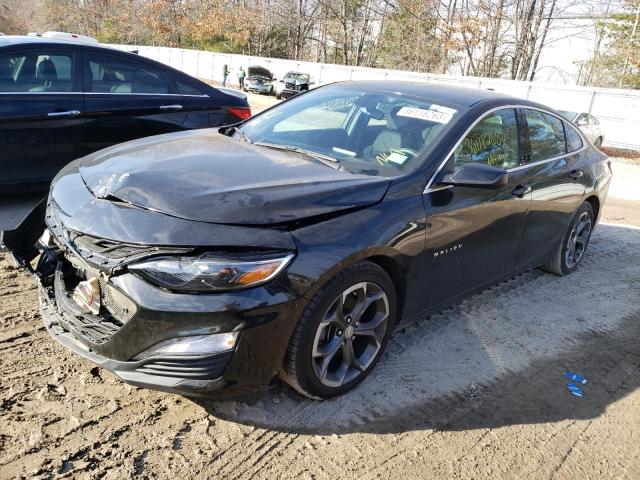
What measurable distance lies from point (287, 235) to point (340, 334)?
684 millimetres

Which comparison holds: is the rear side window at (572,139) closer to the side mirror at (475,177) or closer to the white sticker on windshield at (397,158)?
the side mirror at (475,177)

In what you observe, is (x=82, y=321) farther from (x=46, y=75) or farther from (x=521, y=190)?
(x=46, y=75)

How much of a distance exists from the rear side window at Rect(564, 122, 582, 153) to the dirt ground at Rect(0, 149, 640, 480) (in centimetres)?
180

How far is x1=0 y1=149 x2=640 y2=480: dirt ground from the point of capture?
2.44 meters

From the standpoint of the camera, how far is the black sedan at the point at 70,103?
4.92 metres

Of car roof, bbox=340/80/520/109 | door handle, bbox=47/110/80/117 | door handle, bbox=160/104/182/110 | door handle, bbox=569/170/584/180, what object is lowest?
door handle, bbox=47/110/80/117

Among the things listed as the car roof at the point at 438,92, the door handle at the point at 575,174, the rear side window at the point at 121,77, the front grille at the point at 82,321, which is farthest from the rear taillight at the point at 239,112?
the front grille at the point at 82,321

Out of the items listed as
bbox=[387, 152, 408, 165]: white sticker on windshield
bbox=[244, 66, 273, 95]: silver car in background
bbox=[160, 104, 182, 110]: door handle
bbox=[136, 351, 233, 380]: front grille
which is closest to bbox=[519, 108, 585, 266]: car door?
bbox=[387, 152, 408, 165]: white sticker on windshield

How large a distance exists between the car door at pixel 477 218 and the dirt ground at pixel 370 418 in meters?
0.47

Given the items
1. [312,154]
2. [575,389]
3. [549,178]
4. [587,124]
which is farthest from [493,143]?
[587,124]

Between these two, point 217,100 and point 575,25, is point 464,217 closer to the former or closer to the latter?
point 217,100

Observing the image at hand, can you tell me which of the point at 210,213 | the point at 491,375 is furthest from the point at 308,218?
the point at 491,375

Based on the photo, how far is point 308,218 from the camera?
2.62 metres

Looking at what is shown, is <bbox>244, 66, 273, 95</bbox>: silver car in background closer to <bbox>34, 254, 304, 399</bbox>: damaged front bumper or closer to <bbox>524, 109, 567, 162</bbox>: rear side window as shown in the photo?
<bbox>524, 109, 567, 162</bbox>: rear side window
